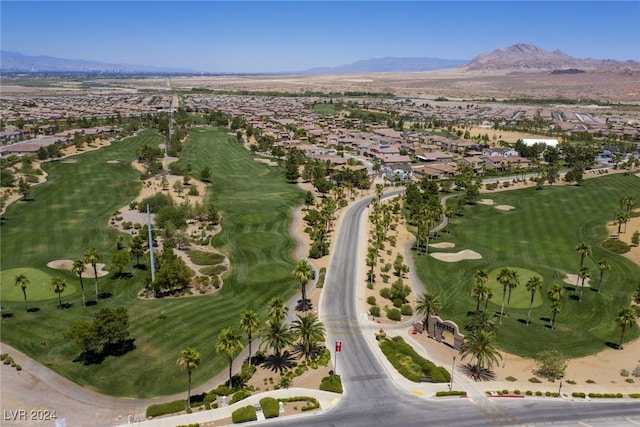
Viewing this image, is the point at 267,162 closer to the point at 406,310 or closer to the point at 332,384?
the point at 406,310

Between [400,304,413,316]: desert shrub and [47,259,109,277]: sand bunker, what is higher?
[47,259,109,277]: sand bunker

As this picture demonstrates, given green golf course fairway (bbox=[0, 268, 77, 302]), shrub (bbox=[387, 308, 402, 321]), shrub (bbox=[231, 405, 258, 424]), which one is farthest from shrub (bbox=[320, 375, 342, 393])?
green golf course fairway (bbox=[0, 268, 77, 302])

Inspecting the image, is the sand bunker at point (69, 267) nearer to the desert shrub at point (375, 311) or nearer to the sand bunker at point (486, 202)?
the desert shrub at point (375, 311)

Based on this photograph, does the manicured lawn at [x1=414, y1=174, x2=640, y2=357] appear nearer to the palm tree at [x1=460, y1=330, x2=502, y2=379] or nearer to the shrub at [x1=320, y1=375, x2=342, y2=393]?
the palm tree at [x1=460, y1=330, x2=502, y2=379]

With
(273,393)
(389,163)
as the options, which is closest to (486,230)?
(389,163)

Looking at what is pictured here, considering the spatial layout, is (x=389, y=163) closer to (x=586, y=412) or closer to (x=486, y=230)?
(x=486, y=230)

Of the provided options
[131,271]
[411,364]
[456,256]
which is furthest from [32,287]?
[456,256]

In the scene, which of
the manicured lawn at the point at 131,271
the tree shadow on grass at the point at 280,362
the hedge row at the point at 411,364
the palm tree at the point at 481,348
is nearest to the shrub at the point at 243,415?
the tree shadow on grass at the point at 280,362
